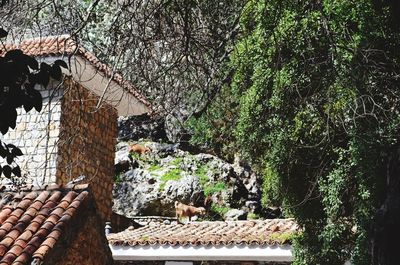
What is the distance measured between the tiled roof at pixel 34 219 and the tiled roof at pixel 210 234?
12.8 feet

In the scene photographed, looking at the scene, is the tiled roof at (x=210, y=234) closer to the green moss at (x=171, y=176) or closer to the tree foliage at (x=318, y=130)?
the tree foliage at (x=318, y=130)

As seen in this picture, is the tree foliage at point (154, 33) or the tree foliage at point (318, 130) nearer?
the tree foliage at point (154, 33)

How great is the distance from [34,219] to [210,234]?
5189mm

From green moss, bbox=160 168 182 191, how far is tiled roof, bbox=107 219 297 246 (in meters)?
5.32

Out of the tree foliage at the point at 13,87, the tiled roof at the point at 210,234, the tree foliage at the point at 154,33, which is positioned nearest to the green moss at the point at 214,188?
the tiled roof at the point at 210,234

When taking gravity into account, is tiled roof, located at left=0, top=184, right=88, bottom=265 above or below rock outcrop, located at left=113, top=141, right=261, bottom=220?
below

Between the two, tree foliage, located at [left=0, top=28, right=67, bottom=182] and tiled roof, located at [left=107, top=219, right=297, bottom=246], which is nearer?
tree foliage, located at [left=0, top=28, right=67, bottom=182]

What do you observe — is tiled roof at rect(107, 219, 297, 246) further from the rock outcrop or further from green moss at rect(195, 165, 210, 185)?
green moss at rect(195, 165, 210, 185)

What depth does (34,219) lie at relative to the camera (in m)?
8.60

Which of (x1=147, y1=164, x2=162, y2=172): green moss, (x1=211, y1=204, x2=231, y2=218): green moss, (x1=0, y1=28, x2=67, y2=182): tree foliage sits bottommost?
(x1=0, y1=28, x2=67, y2=182): tree foliage

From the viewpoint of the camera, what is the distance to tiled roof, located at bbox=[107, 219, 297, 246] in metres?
12.3

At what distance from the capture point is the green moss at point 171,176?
67.9 ft

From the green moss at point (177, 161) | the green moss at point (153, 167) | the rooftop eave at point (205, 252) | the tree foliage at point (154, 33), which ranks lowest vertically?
the rooftop eave at point (205, 252)

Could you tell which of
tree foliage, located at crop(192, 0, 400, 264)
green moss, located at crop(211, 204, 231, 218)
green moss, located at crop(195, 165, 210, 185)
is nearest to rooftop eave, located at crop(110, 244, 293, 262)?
tree foliage, located at crop(192, 0, 400, 264)
